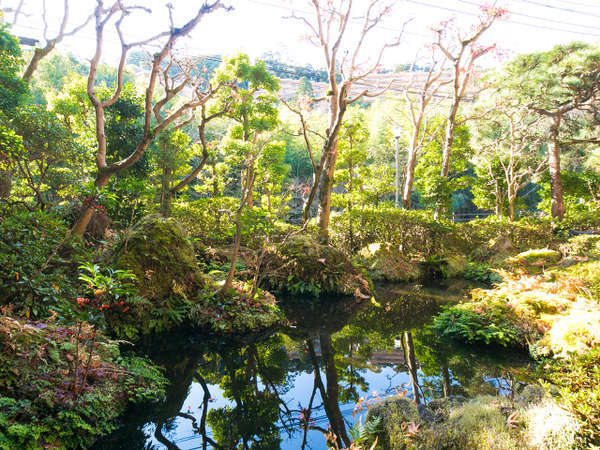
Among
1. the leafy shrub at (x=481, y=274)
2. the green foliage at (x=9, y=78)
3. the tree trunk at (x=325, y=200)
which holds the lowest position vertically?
the leafy shrub at (x=481, y=274)

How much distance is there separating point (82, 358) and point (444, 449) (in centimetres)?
273

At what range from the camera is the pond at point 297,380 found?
2568 millimetres

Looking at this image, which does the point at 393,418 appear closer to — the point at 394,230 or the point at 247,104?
the point at 394,230

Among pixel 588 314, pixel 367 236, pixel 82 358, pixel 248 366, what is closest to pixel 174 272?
pixel 248 366

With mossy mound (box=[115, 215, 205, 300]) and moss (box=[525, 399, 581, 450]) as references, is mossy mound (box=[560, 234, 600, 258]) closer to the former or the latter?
moss (box=[525, 399, 581, 450])

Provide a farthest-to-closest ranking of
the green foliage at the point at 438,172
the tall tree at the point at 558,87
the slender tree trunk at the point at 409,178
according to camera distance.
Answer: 1. the slender tree trunk at the point at 409,178
2. the green foliage at the point at 438,172
3. the tall tree at the point at 558,87

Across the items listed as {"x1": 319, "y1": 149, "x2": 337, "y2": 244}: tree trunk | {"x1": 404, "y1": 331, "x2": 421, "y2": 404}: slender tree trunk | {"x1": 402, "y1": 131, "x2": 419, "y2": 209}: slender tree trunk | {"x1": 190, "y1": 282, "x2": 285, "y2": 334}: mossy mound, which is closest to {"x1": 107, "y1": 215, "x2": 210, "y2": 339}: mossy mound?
{"x1": 190, "y1": 282, "x2": 285, "y2": 334}: mossy mound

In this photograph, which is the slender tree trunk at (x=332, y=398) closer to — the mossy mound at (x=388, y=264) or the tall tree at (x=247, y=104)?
the mossy mound at (x=388, y=264)

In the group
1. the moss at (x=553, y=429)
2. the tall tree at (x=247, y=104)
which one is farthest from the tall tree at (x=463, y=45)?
the moss at (x=553, y=429)

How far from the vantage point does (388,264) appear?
9516 mm

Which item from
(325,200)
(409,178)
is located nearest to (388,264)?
(325,200)

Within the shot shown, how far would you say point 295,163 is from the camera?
1189 inches

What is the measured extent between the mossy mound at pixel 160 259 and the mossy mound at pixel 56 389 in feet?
5.79

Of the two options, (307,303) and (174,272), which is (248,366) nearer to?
(174,272)
